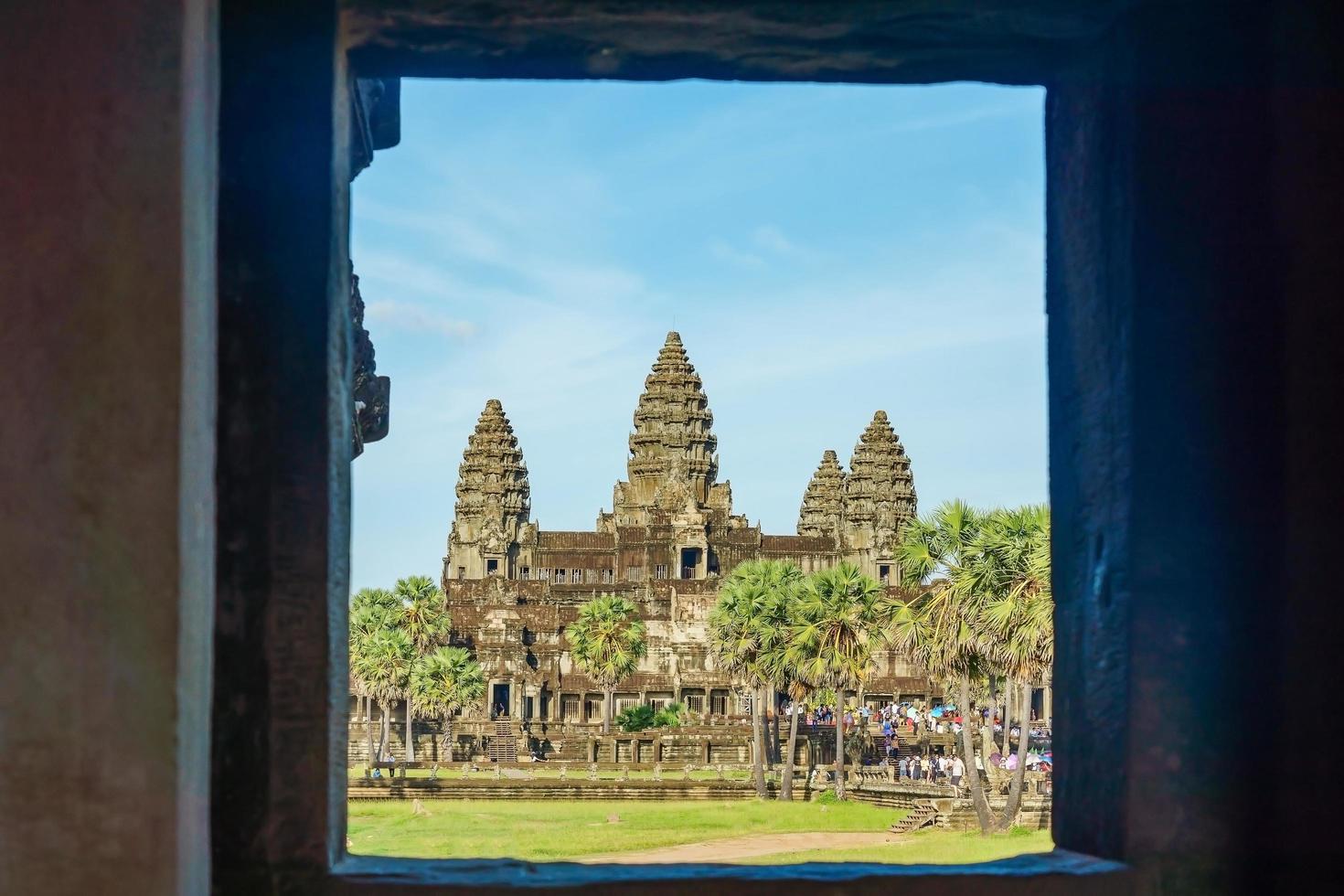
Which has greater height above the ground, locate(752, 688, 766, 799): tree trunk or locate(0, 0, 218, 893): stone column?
locate(0, 0, 218, 893): stone column

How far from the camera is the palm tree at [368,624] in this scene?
2325 inches

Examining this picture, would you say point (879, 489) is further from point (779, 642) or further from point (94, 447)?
point (94, 447)

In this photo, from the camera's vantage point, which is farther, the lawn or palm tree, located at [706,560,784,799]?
palm tree, located at [706,560,784,799]

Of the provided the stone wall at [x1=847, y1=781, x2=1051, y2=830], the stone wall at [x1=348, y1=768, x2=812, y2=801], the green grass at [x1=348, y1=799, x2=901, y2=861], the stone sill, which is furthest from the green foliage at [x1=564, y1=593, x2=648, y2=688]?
the stone sill

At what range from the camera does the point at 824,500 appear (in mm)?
116062

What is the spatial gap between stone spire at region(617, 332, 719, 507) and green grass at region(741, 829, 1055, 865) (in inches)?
2696

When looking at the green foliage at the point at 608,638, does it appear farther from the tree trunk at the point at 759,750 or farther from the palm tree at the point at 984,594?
the palm tree at the point at 984,594

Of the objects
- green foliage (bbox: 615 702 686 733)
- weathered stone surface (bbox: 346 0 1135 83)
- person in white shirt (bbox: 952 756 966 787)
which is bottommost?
green foliage (bbox: 615 702 686 733)

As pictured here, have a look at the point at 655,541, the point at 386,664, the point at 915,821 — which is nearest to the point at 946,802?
the point at 915,821

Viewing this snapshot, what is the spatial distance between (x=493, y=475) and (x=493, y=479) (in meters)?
0.52

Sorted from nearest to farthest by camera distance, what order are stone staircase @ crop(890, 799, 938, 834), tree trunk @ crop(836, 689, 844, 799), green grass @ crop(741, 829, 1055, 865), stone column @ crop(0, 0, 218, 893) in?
stone column @ crop(0, 0, 218, 893) < green grass @ crop(741, 829, 1055, 865) < stone staircase @ crop(890, 799, 938, 834) < tree trunk @ crop(836, 689, 844, 799)

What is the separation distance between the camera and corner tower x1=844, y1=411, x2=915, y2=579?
10444cm

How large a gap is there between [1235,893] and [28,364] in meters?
2.82

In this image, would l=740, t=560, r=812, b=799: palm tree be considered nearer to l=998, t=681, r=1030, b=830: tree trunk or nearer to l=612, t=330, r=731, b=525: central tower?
l=998, t=681, r=1030, b=830: tree trunk
